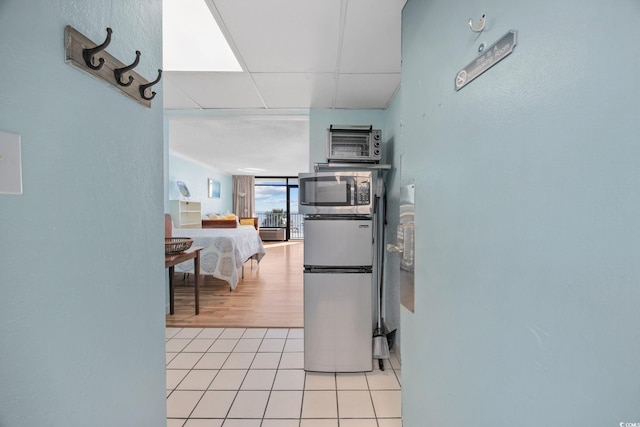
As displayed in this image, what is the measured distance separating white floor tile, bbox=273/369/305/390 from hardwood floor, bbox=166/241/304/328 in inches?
29.8

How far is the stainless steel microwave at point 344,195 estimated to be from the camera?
1983mm

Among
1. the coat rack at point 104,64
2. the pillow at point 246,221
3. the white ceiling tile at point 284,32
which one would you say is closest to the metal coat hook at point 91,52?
the coat rack at point 104,64

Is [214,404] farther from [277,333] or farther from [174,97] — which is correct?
[174,97]

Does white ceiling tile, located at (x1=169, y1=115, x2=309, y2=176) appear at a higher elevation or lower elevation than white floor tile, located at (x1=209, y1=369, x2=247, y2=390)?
higher

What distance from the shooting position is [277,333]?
2629 millimetres

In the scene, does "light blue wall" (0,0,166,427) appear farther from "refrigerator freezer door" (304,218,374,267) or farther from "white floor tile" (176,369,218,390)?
"refrigerator freezer door" (304,218,374,267)

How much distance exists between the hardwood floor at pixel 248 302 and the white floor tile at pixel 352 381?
0.89 meters

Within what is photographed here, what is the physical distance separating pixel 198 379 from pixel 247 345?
525 mm

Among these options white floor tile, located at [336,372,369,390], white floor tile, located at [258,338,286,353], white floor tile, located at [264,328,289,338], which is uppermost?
white floor tile, located at [258,338,286,353]

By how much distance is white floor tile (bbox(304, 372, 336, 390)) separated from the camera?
1.84 meters

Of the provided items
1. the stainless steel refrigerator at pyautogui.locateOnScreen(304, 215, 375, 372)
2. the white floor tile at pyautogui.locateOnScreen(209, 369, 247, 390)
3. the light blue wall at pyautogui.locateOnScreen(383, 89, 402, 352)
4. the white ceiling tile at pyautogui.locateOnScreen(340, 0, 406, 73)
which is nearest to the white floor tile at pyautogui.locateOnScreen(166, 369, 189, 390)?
the white floor tile at pyautogui.locateOnScreen(209, 369, 247, 390)

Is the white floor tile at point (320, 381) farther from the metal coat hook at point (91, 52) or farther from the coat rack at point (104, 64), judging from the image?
the metal coat hook at point (91, 52)

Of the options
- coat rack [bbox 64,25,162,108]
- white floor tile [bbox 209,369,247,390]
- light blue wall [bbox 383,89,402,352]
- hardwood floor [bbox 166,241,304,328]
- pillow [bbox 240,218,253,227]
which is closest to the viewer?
coat rack [bbox 64,25,162,108]

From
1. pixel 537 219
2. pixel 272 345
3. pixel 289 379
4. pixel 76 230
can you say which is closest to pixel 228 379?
pixel 289 379
